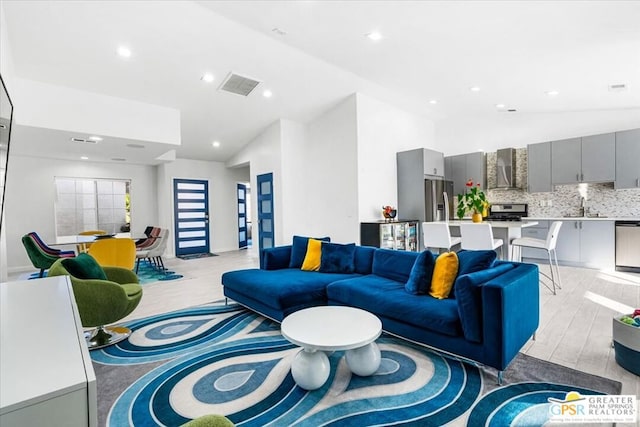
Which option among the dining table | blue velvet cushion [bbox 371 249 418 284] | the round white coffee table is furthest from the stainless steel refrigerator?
the round white coffee table

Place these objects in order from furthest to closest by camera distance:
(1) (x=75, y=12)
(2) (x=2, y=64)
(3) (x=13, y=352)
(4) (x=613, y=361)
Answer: (1) (x=75, y=12) → (2) (x=2, y=64) → (4) (x=613, y=361) → (3) (x=13, y=352)

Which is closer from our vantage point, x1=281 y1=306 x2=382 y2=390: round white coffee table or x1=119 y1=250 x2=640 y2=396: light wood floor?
x1=281 y1=306 x2=382 y2=390: round white coffee table

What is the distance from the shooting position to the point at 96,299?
8.82 feet

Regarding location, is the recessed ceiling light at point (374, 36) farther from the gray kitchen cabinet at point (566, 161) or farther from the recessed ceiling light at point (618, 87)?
the gray kitchen cabinet at point (566, 161)

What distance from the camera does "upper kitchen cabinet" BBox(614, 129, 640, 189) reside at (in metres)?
5.11

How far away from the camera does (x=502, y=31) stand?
3.46 metres

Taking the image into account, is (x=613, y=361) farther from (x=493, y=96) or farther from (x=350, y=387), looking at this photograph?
(x=493, y=96)

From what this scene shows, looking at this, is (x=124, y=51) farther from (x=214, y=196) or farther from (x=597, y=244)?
(x=597, y=244)

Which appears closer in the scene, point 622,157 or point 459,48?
point 459,48

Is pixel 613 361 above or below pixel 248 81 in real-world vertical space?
below

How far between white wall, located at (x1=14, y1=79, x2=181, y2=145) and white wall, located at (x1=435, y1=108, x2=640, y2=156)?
19.7 feet

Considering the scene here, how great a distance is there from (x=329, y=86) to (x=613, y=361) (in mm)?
5030

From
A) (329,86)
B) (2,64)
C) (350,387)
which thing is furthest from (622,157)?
(2,64)

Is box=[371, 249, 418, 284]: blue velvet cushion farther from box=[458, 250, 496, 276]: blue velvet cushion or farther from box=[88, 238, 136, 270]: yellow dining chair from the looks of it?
box=[88, 238, 136, 270]: yellow dining chair
